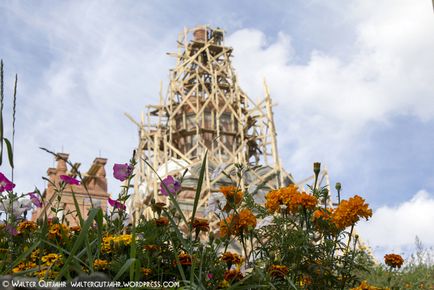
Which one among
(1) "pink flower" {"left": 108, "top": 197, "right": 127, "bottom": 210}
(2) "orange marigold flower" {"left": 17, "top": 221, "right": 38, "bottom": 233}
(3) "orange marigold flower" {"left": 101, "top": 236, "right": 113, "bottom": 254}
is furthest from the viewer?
(1) "pink flower" {"left": 108, "top": 197, "right": 127, "bottom": 210}

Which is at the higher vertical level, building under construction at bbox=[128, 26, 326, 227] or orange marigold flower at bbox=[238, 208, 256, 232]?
building under construction at bbox=[128, 26, 326, 227]

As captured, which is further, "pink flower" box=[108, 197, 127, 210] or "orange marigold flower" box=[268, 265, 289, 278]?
"pink flower" box=[108, 197, 127, 210]

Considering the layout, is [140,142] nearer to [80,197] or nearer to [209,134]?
[209,134]

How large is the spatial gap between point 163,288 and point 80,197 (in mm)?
12057

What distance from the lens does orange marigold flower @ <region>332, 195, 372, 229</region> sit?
2.68 meters

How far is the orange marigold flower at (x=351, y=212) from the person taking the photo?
8.80 feet

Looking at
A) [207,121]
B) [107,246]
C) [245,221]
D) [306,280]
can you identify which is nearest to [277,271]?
[306,280]

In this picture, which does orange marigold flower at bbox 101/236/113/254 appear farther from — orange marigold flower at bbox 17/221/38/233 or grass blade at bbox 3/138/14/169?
grass blade at bbox 3/138/14/169

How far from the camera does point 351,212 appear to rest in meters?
2.68

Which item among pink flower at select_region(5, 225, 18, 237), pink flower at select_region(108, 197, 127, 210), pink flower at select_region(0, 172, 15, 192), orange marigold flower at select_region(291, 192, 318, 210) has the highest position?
pink flower at select_region(0, 172, 15, 192)

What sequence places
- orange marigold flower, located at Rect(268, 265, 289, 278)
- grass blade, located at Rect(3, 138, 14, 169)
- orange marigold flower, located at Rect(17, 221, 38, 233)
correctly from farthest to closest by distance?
orange marigold flower, located at Rect(17, 221, 38, 233), orange marigold flower, located at Rect(268, 265, 289, 278), grass blade, located at Rect(3, 138, 14, 169)

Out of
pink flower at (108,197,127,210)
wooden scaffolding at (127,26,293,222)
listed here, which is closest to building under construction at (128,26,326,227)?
wooden scaffolding at (127,26,293,222)

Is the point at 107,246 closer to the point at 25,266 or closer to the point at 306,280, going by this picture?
the point at 25,266

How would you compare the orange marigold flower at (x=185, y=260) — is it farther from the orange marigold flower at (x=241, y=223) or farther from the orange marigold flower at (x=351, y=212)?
the orange marigold flower at (x=351, y=212)
